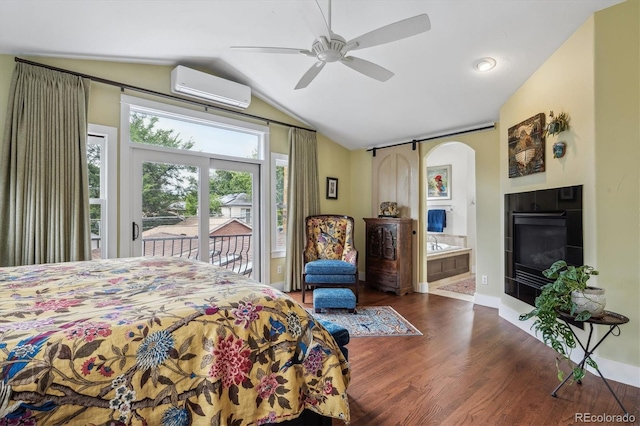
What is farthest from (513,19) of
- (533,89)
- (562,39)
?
(533,89)

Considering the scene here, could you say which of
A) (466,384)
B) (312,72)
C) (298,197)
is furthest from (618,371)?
(298,197)

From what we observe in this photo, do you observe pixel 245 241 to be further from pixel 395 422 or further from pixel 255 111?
pixel 395 422

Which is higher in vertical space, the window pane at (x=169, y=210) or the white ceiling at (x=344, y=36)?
the white ceiling at (x=344, y=36)

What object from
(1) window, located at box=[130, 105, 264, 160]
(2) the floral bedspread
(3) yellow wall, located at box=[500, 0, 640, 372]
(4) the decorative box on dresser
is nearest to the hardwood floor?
(3) yellow wall, located at box=[500, 0, 640, 372]

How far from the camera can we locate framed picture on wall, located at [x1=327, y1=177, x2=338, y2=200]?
4996 mm

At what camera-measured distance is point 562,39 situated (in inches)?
93.6

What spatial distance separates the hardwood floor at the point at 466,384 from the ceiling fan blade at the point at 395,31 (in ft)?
7.07

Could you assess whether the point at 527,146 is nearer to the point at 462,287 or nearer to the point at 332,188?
the point at 462,287

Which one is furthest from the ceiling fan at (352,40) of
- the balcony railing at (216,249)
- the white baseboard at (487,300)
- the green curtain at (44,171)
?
the white baseboard at (487,300)

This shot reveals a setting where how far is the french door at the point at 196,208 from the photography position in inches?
130

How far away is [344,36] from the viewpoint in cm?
263

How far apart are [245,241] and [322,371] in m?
3.23

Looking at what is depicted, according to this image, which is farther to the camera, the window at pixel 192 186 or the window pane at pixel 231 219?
the window pane at pixel 231 219

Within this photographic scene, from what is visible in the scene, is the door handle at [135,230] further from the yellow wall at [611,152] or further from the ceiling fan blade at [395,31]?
the yellow wall at [611,152]
